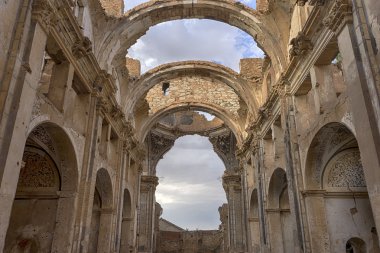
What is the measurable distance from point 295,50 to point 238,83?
7988mm

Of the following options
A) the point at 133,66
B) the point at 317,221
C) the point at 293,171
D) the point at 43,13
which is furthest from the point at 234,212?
the point at 43,13

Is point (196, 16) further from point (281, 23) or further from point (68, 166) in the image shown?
point (68, 166)

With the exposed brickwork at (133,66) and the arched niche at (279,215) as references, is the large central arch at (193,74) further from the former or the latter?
the arched niche at (279,215)

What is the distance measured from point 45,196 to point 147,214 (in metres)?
16.1

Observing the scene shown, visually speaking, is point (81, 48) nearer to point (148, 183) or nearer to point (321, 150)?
point (321, 150)

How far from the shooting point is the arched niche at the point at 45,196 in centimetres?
930

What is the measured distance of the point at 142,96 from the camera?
1847cm

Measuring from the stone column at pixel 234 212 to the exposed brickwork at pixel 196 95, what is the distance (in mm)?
5385

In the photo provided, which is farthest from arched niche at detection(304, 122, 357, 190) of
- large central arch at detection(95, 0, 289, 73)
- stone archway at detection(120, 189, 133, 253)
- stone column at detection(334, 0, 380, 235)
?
stone archway at detection(120, 189, 133, 253)

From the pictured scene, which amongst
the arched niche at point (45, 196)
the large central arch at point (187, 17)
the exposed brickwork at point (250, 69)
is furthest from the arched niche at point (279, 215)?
the arched niche at point (45, 196)

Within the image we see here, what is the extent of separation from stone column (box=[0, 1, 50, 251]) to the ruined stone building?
0.08ft

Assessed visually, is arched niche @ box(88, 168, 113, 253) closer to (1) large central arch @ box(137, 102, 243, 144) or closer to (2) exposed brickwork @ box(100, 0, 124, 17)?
(2) exposed brickwork @ box(100, 0, 124, 17)

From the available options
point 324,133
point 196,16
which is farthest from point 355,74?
point 196,16

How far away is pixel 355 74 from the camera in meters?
6.81
